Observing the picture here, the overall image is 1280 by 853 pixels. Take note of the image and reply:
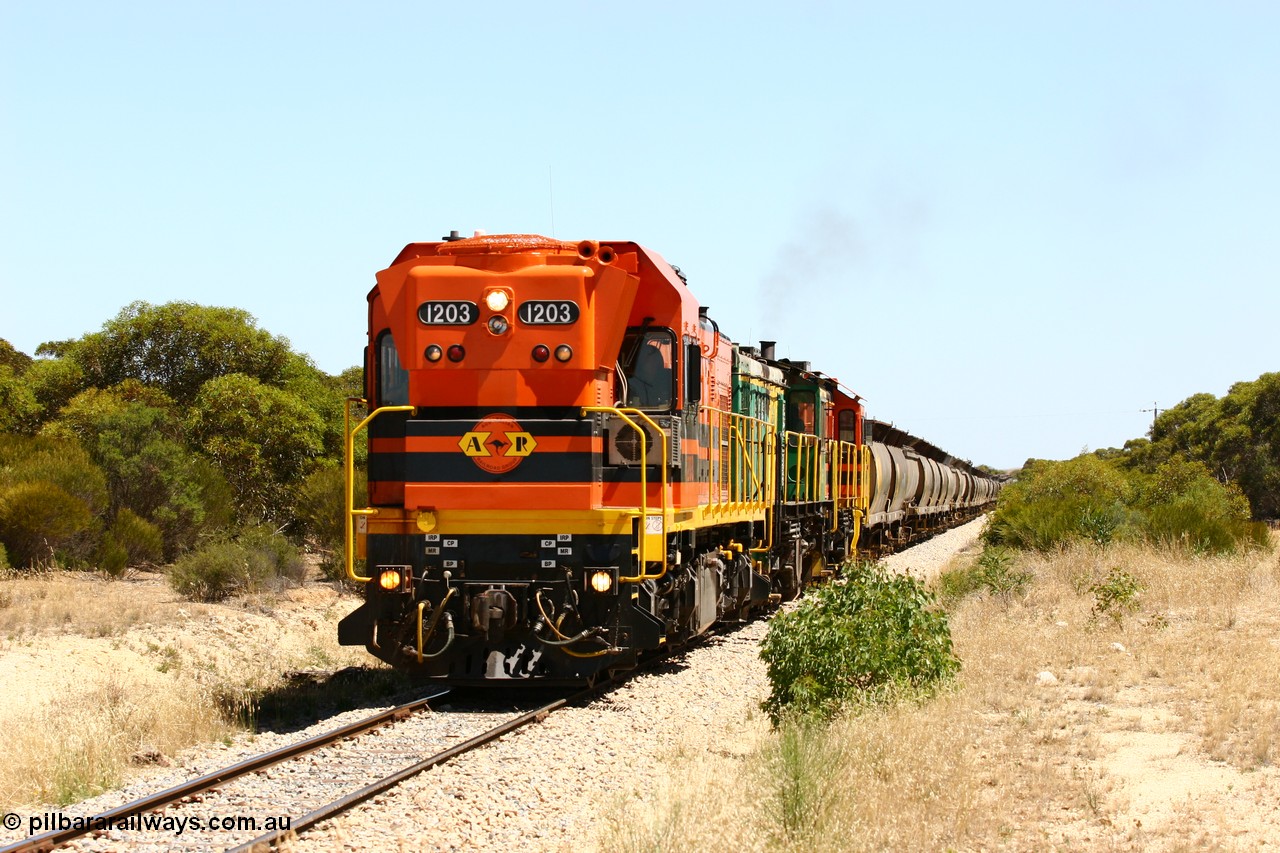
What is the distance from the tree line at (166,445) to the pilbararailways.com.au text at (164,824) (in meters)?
16.2

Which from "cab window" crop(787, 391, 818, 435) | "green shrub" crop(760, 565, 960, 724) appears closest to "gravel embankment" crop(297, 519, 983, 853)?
"green shrub" crop(760, 565, 960, 724)

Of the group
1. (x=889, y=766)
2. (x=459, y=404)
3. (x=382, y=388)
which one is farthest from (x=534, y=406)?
(x=889, y=766)

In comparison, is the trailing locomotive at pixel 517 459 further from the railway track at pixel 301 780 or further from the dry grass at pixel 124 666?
the dry grass at pixel 124 666

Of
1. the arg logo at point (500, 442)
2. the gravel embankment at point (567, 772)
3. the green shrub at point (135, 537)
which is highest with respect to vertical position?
the arg logo at point (500, 442)

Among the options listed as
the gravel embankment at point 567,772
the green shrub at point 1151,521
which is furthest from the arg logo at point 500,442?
the green shrub at point 1151,521

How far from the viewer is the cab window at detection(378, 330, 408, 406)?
1220 centimetres

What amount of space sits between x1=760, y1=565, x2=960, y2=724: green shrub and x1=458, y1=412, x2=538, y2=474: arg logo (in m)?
2.65

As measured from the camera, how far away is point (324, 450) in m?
32.4

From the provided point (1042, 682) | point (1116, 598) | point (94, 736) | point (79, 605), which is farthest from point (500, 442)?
point (79, 605)

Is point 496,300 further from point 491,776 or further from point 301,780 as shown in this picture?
point 301,780

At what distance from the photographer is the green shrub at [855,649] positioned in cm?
1080

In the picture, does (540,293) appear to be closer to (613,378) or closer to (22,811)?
(613,378)

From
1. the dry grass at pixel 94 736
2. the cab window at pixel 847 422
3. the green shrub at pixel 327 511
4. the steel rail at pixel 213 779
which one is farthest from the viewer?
the green shrub at pixel 327 511

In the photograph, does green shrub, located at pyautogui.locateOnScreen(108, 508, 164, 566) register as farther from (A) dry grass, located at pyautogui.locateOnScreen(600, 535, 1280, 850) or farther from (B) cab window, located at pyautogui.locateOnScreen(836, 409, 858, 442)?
(A) dry grass, located at pyautogui.locateOnScreen(600, 535, 1280, 850)
